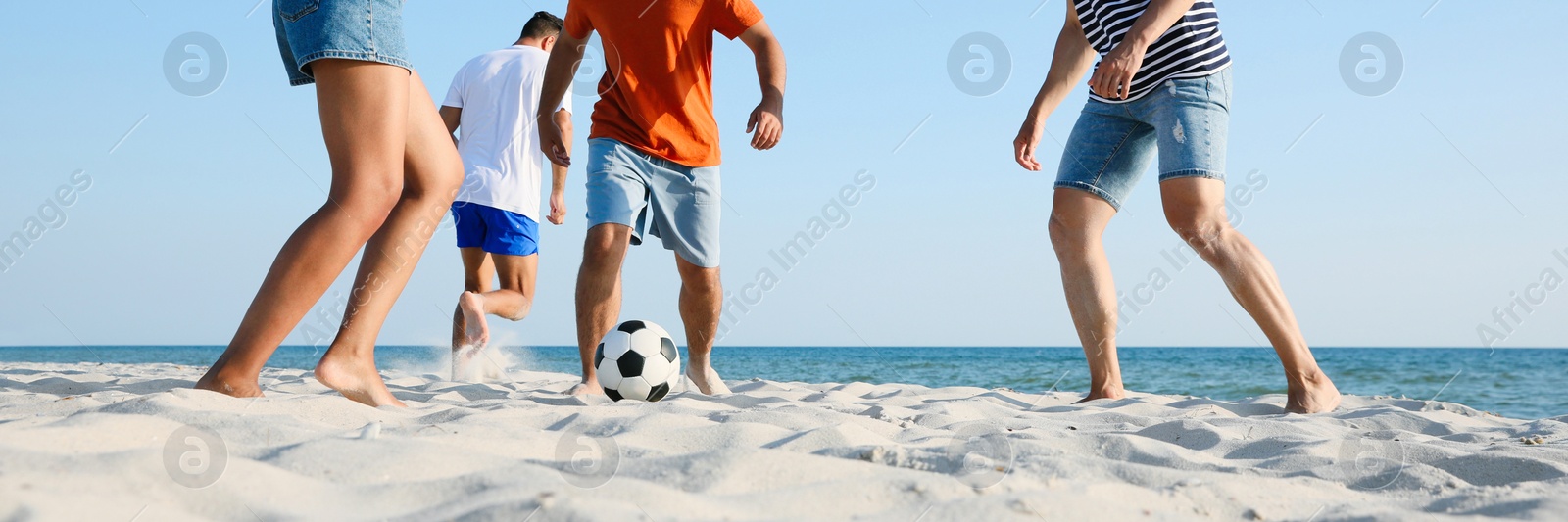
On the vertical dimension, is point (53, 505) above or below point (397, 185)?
below

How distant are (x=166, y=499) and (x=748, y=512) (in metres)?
0.68

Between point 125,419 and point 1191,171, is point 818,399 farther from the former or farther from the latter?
point 125,419

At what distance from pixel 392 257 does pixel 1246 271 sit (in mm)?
2407

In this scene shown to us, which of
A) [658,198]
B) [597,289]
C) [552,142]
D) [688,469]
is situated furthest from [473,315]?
[688,469]

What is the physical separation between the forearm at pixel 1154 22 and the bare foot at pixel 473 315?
2.76 m

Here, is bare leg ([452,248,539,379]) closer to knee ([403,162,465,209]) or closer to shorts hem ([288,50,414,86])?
knee ([403,162,465,209])

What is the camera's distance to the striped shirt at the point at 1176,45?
303 centimetres

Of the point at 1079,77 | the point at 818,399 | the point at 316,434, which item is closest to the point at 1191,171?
the point at 1079,77

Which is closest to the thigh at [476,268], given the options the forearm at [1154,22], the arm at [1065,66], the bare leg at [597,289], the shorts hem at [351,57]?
the bare leg at [597,289]

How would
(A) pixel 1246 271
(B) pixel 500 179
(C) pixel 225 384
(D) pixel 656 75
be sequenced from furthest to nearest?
(B) pixel 500 179 → (D) pixel 656 75 → (A) pixel 1246 271 → (C) pixel 225 384

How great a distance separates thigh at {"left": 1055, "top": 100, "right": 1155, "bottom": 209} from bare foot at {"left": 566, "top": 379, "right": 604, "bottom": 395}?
175cm

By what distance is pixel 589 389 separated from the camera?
328 cm

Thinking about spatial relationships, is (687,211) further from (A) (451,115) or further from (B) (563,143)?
(A) (451,115)

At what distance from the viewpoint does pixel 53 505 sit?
3.40ft
